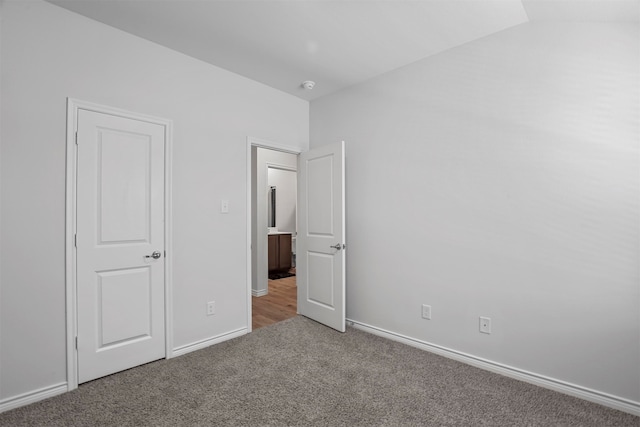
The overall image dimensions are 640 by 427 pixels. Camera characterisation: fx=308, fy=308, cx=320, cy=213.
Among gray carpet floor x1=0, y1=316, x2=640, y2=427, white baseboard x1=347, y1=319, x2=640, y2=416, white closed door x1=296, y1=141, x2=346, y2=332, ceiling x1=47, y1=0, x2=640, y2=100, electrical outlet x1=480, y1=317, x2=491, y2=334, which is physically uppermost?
ceiling x1=47, y1=0, x2=640, y2=100

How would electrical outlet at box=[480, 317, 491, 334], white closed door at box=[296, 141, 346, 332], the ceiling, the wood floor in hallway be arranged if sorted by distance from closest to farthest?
the ceiling, electrical outlet at box=[480, 317, 491, 334], white closed door at box=[296, 141, 346, 332], the wood floor in hallway

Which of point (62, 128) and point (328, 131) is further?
point (328, 131)

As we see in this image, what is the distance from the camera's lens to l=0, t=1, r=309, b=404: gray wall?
194cm

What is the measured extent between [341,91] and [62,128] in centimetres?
255

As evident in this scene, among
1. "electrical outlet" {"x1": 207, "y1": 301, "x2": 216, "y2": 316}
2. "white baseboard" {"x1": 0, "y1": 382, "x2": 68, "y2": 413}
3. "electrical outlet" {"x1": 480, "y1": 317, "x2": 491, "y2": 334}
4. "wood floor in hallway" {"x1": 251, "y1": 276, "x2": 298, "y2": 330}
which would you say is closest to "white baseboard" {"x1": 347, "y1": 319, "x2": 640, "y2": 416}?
"electrical outlet" {"x1": 480, "y1": 317, "x2": 491, "y2": 334}

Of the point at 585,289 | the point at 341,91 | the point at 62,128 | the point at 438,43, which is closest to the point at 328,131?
the point at 341,91

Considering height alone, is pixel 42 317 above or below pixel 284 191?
below

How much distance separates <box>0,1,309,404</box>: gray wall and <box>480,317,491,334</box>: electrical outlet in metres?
2.18

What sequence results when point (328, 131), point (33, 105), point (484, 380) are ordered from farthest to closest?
point (328, 131) → point (484, 380) → point (33, 105)

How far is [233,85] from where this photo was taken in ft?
10.1

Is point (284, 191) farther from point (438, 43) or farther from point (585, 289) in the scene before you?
point (585, 289)

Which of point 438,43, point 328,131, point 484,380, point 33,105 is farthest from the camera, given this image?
point 328,131

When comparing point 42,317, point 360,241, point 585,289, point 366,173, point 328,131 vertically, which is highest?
point 328,131

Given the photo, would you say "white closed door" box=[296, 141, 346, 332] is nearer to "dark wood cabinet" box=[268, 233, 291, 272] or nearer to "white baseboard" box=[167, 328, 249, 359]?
"white baseboard" box=[167, 328, 249, 359]
